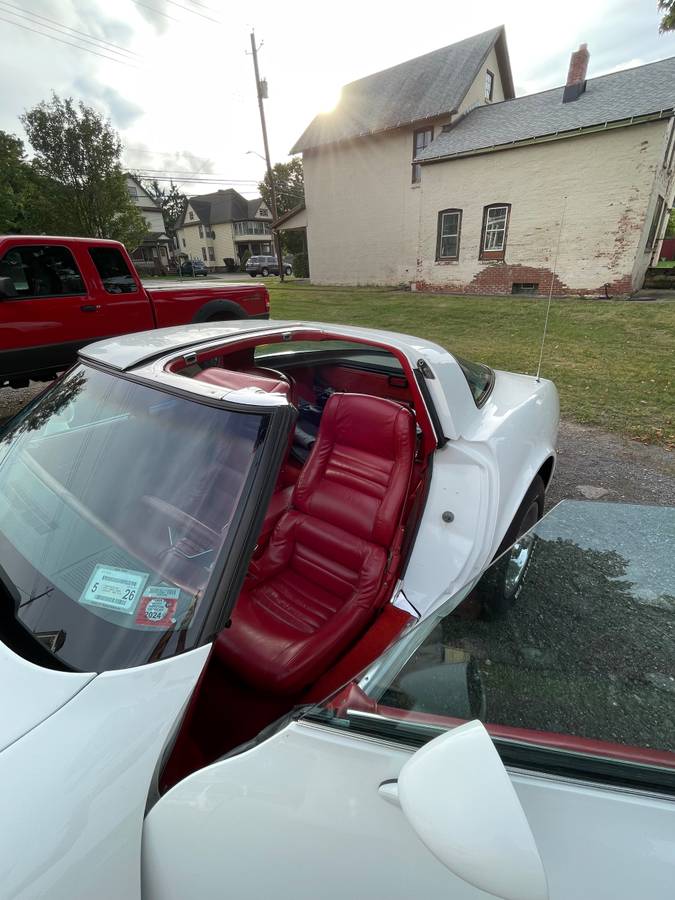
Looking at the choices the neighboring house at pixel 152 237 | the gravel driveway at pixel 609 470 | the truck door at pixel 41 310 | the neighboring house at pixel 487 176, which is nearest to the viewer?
the gravel driveway at pixel 609 470

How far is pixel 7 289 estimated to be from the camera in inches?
190

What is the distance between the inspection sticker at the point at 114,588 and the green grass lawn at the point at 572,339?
15.8 feet

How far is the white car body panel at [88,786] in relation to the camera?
79 cm

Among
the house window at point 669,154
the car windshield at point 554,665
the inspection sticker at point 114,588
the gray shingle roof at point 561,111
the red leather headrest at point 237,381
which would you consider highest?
the gray shingle roof at point 561,111

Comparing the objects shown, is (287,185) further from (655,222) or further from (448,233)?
(655,222)

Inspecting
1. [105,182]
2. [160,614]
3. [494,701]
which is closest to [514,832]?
[494,701]

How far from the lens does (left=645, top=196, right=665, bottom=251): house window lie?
1290 cm

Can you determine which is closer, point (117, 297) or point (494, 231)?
point (117, 297)

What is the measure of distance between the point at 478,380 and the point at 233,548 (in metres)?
1.92

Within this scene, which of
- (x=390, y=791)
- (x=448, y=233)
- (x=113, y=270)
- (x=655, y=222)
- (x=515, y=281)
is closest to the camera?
(x=390, y=791)

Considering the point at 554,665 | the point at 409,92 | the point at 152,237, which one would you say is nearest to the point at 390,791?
the point at 554,665

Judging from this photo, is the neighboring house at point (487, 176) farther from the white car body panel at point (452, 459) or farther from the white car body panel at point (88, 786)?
the white car body panel at point (88, 786)

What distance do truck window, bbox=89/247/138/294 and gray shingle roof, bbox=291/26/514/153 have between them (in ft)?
48.3

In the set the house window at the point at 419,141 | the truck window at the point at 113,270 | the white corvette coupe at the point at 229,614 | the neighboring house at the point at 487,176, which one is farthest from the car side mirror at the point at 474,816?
the house window at the point at 419,141
